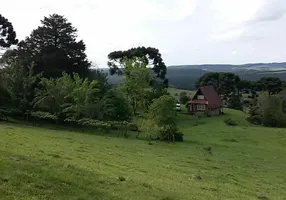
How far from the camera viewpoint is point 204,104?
7606 centimetres

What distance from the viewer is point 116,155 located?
24.0 m

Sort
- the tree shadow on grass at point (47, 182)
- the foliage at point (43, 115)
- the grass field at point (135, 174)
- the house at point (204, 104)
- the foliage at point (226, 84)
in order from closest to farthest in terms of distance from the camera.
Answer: the tree shadow on grass at point (47, 182) < the grass field at point (135, 174) < the foliage at point (43, 115) < the house at point (204, 104) < the foliage at point (226, 84)

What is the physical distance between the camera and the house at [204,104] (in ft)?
248

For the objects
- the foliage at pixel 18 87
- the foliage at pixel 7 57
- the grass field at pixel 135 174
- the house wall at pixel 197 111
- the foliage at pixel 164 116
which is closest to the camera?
the grass field at pixel 135 174

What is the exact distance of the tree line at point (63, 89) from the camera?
138 feet

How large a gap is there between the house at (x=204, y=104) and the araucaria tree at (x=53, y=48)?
103 feet

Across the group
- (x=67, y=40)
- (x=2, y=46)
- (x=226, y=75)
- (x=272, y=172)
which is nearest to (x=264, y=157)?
(x=272, y=172)

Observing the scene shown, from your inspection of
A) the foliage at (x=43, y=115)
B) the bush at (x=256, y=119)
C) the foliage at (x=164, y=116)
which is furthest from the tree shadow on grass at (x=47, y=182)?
the bush at (x=256, y=119)

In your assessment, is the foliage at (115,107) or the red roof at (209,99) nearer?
the foliage at (115,107)

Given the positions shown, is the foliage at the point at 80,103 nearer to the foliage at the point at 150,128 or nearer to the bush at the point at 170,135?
the foliage at the point at 150,128

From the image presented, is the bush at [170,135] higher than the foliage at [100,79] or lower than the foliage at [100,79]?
lower

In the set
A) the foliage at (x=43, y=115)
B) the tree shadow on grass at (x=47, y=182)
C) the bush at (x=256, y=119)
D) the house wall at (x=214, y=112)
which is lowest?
the bush at (x=256, y=119)

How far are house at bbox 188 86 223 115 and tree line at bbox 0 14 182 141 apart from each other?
18221 mm

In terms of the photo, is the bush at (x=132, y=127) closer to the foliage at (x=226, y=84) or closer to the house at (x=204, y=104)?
the house at (x=204, y=104)
